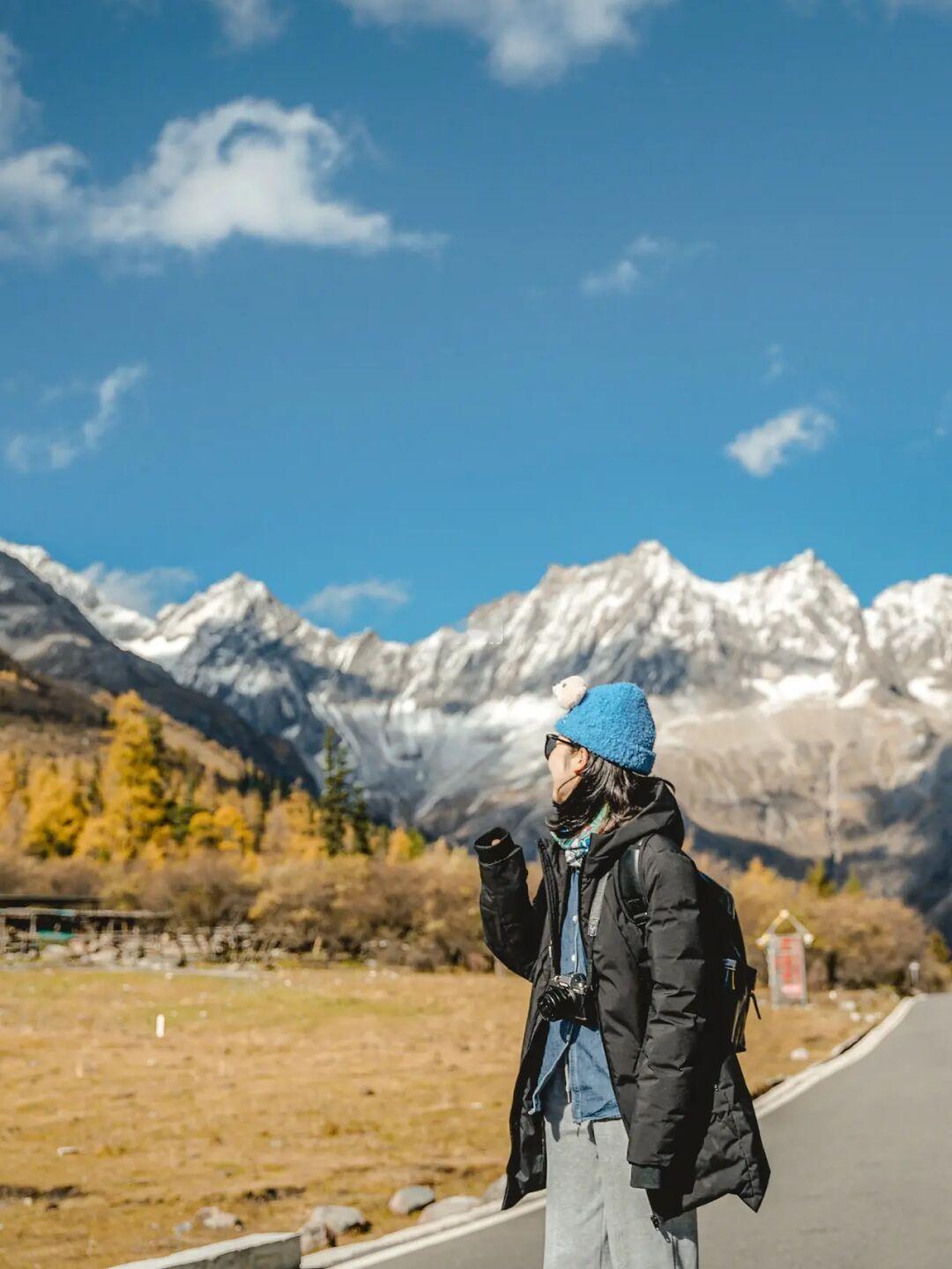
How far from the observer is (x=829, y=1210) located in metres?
8.67

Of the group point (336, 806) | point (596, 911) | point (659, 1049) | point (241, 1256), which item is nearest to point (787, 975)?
point (241, 1256)

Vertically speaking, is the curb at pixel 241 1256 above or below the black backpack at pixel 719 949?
below

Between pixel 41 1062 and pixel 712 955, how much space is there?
17.4 m

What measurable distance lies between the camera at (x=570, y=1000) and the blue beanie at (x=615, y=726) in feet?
2.12

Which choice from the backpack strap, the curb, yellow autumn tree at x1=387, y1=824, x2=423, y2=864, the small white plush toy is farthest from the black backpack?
yellow autumn tree at x1=387, y1=824, x2=423, y2=864

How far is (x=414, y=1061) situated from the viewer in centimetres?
2158

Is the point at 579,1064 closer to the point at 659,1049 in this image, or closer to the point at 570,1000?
the point at 570,1000

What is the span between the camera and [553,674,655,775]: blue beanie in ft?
13.9

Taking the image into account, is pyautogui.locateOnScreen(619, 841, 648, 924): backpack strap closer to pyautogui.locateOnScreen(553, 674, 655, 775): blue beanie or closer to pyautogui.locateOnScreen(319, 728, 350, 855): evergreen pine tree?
pyautogui.locateOnScreen(553, 674, 655, 775): blue beanie

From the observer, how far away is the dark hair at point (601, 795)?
4188 mm

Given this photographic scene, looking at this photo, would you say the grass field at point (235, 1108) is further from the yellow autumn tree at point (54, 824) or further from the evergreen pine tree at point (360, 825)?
the evergreen pine tree at point (360, 825)

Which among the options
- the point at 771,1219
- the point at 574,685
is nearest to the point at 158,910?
the point at 771,1219

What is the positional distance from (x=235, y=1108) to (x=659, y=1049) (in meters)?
12.4

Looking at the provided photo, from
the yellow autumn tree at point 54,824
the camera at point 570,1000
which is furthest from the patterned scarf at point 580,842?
the yellow autumn tree at point 54,824
